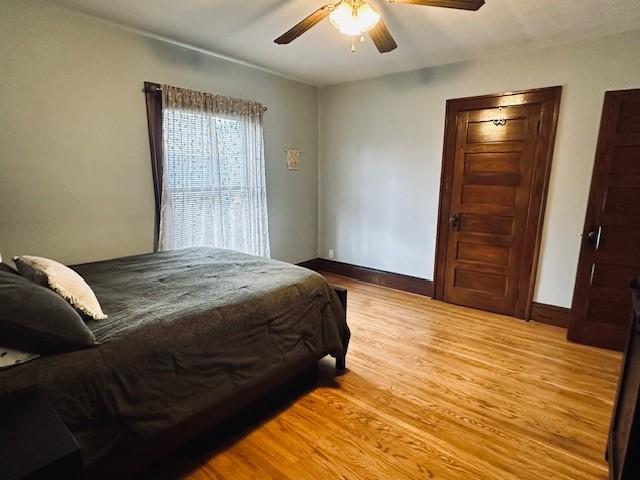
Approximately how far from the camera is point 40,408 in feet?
3.56

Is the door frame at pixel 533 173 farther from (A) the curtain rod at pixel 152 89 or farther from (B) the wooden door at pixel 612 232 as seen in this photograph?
(A) the curtain rod at pixel 152 89

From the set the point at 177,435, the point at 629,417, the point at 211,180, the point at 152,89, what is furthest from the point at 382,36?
the point at 177,435

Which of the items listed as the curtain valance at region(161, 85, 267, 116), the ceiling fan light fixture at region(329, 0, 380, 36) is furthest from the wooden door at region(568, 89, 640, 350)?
the curtain valance at region(161, 85, 267, 116)

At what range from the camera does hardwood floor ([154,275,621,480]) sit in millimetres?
1660

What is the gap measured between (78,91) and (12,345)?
87.0 inches

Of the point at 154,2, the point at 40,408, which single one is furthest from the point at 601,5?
the point at 40,408

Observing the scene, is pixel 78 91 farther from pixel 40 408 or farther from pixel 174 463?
pixel 174 463

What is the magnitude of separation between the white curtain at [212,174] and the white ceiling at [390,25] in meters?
0.54

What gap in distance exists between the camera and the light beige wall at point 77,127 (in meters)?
2.36

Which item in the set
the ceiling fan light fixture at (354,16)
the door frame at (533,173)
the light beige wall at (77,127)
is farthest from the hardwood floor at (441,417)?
the ceiling fan light fixture at (354,16)

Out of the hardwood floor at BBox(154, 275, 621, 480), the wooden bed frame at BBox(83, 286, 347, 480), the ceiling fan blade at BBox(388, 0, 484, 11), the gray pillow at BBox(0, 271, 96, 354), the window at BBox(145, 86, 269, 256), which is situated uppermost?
the ceiling fan blade at BBox(388, 0, 484, 11)

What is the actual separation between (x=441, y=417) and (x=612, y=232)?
2.05 m

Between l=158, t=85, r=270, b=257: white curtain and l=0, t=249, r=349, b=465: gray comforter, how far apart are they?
855mm

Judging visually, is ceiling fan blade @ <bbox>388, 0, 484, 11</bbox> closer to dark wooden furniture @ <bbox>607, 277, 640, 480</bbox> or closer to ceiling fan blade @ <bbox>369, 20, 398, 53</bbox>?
ceiling fan blade @ <bbox>369, 20, 398, 53</bbox>
